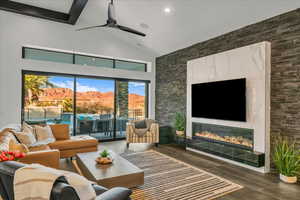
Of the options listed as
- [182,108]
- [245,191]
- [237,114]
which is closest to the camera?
[245,191]

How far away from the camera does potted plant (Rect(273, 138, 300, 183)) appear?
3.13 meters

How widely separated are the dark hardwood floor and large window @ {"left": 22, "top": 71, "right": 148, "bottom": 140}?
1.58m

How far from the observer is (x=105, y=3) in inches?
187

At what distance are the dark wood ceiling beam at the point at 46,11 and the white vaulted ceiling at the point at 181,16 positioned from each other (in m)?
0.24


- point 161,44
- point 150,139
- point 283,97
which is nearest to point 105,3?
point 161,44

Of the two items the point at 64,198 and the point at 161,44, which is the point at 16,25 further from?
the point at 64,198

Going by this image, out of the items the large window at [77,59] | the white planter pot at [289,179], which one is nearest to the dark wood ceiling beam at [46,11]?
the large window at [77,59]

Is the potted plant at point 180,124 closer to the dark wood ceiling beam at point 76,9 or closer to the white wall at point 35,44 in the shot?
the white wall at point 35,44

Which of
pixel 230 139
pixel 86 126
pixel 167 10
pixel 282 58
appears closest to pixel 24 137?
pixel 86 126

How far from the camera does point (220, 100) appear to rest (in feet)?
14.5

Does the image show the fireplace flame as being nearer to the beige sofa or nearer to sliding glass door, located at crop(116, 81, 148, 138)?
sliding glass door, located at crop(116, 81, 148, 138)

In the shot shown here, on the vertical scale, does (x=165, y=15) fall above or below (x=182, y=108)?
above

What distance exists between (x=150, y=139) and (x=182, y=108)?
4.86 feet

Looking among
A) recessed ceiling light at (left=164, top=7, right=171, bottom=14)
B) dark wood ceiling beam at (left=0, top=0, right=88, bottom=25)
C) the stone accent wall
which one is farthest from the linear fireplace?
dark wood ceiling beam at (left=0, top=0, right=88, bottom=25)
